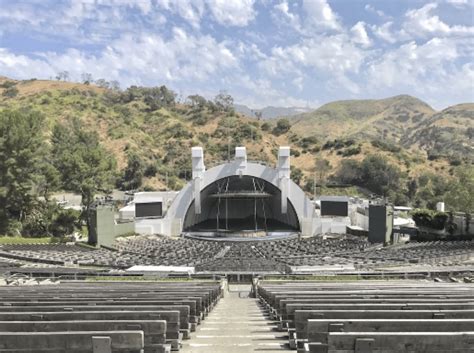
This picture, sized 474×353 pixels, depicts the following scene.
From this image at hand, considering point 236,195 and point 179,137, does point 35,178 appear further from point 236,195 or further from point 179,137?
point 179,137

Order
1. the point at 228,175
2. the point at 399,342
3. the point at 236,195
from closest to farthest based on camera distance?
the point at 399,342, the point at 236,195, the point at 228,175

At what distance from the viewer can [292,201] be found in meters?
53.1

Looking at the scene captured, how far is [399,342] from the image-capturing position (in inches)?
168

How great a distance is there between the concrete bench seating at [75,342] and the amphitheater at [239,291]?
0.03ft

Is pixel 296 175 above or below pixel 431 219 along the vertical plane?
above

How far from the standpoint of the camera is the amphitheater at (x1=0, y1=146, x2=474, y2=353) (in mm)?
4746

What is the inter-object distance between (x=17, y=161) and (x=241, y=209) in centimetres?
3391

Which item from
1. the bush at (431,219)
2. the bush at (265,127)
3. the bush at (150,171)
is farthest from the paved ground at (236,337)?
the bush at (265,127)

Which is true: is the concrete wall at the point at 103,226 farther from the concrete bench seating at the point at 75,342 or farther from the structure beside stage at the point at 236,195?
the concrete bench seating at the point at 75,342

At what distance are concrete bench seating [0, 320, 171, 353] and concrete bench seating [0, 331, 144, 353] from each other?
1.59 feet

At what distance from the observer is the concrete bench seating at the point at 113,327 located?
16.1 feet

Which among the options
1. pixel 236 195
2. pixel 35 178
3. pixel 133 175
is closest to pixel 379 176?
pixel 236 195

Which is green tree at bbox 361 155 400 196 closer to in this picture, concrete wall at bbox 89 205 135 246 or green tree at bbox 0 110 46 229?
concrete wall at bbox 89 205 135 246

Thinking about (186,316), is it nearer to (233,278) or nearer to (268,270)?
(233,278)
